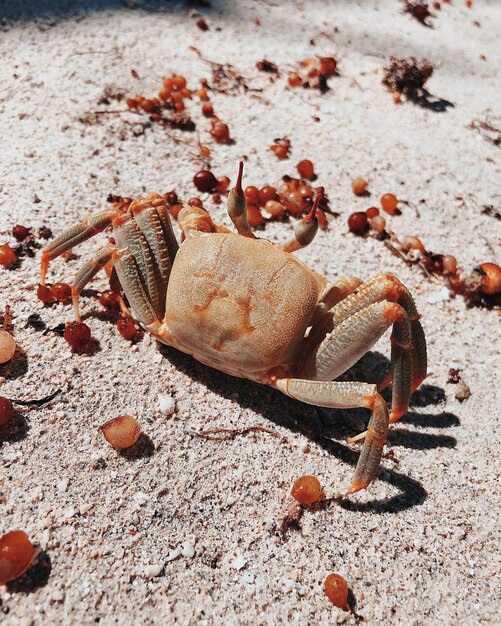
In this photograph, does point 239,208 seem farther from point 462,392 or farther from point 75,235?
point 462,392

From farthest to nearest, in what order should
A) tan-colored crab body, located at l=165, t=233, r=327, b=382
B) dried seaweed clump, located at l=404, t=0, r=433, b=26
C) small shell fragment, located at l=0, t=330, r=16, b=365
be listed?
dried seaweed clump, located at l=404, t=0, r=433, b=26 < small shell fragment, located at l=0, t=330, r=16, b=365 < tan-colored crab body, located at l=165, t=233, r=327, b=382

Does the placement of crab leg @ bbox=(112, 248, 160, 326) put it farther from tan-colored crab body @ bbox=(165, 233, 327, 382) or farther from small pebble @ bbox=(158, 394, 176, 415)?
small pebble @ bbox=(158, 394, 176, 415)

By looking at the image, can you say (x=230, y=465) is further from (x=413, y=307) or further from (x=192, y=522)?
(x=413, y=307)

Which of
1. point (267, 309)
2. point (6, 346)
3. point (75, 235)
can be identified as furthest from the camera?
point (75, 235)

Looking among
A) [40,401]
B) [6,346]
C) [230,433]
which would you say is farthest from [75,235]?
[230,433]

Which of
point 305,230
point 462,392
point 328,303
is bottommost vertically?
point 462,392

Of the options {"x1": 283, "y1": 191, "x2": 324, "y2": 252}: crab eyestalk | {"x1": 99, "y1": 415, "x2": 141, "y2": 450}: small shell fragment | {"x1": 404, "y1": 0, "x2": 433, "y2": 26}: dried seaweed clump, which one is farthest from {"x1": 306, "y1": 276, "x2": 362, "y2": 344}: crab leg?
{"x1": 404, "y1": 0, "x2": 433, "y2": 26}: dried seaweed clump

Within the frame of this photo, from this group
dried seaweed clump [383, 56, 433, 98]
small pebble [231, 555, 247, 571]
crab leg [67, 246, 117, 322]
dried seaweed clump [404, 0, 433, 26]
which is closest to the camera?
small pebble [231, 555, 247, 571]

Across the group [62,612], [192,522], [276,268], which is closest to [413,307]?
[276,268]
